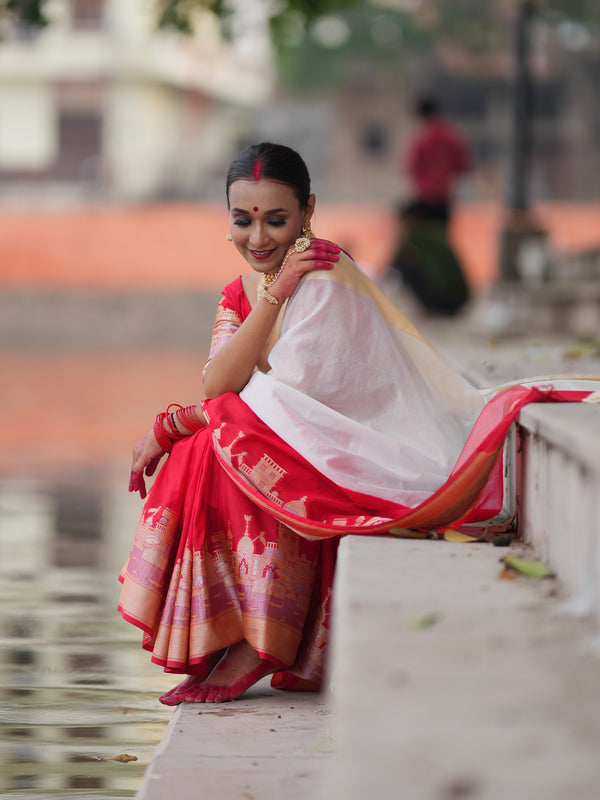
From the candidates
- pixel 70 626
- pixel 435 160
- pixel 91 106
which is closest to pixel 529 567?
pixel 70 626

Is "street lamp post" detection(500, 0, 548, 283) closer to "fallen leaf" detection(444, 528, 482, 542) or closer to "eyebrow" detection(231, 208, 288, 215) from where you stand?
"eyebrow" detection(231, 208, 288, 215)

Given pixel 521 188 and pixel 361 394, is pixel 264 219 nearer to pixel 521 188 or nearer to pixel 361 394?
pixel 361 394

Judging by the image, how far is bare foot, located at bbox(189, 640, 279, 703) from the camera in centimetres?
296

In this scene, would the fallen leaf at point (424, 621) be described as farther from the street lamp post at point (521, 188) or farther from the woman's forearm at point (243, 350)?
the street lamp post at point (521, 188)

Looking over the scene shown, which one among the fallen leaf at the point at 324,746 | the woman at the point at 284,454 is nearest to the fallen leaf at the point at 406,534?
the woman at the point at 284,454

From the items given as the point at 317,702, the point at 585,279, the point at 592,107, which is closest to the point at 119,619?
the point at 317,702

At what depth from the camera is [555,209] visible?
1052 inches

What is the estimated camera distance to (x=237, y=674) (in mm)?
2969

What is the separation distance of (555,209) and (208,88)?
501 inches

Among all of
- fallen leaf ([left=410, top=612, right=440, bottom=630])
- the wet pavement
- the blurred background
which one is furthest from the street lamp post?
fallen leaf ([left=410, top=612, right=440, bottom=630])

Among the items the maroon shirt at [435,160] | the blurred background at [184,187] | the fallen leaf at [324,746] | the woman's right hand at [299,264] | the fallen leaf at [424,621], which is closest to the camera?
the fallen leaf at [424,621]

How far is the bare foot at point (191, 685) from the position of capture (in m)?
2.99

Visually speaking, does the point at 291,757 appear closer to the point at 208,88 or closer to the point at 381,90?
the point at 381,90

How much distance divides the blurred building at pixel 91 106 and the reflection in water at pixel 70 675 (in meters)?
24.1
